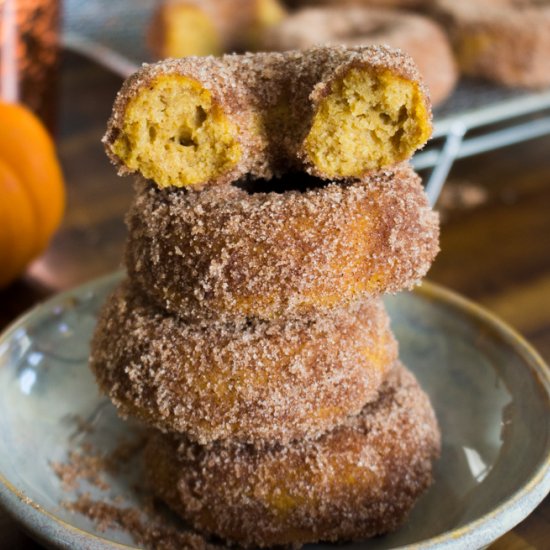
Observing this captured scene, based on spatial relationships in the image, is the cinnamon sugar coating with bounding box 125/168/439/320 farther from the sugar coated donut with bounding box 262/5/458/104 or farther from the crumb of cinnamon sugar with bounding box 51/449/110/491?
the sugar coated donut with bounding box 262/5/458/104

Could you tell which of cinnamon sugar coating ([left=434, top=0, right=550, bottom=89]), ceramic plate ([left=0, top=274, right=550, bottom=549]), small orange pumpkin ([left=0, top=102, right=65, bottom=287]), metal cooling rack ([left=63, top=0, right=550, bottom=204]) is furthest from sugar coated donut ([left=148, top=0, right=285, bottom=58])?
ceramic plate ([left=0, top=274, right=550, bottom=549])

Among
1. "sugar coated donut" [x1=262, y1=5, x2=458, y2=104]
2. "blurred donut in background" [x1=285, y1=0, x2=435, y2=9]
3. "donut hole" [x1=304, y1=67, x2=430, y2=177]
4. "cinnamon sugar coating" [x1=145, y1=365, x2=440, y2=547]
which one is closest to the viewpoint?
"donut hole" [x1=304, y1=67, x2=430, y2=177]

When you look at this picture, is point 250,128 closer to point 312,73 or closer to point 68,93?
point 312,73

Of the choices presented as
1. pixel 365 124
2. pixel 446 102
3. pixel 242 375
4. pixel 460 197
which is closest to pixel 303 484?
pixel 242 375

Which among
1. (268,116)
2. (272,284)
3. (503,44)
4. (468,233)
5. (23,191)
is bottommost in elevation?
(468,233)

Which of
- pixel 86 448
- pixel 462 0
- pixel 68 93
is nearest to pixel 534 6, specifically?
pixel 462 0

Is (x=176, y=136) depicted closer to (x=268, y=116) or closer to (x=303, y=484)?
(x=268, y=116)
